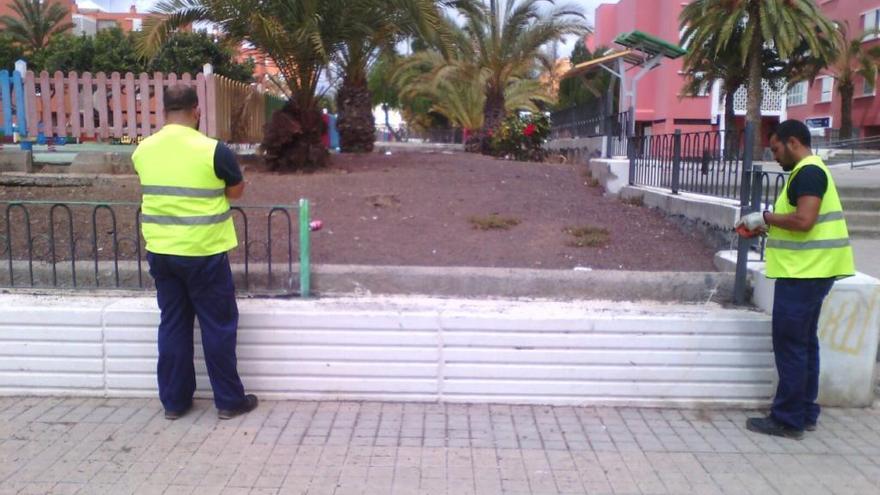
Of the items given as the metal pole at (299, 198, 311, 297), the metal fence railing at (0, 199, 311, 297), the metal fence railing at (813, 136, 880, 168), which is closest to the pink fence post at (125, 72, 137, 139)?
the metal fence railing at (0, 199, 311, 297)

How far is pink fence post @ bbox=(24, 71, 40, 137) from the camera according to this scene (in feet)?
33.0

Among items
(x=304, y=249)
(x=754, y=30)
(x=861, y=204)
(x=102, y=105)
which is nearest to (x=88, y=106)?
(x=102, y=105)

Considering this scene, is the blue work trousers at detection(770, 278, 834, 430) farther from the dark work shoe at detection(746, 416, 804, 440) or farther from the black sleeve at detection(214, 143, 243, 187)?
the black sleeve at detection(214, 143, 243, 187)

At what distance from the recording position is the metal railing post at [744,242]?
4992mm

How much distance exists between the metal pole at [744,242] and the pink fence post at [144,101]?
7853mm

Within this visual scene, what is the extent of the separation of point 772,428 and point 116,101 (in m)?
9.12

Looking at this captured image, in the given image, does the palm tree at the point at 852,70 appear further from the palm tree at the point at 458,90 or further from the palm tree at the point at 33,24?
the palm tree at the point at 33,24

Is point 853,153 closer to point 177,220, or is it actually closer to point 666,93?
point 666,93

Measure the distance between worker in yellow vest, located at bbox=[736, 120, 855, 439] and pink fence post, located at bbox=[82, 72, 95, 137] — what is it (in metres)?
8.92

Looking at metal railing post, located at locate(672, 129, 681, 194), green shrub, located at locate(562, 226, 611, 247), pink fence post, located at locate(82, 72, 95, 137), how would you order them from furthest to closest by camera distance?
pink fence post, located at locate(82, 72, 95, 137) < metal railing post, located at locate(672, 129, 681, 194) < green shrub, located at locate(562, 226, 611, 247)

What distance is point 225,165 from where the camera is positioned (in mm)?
4230

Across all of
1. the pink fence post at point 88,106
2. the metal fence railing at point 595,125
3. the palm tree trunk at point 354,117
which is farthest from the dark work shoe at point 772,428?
the palm tree trunk at point 354,117

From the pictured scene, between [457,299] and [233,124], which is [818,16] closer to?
[233,124]

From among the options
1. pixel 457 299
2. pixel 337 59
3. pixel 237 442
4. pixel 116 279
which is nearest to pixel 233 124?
pixel 337 59
